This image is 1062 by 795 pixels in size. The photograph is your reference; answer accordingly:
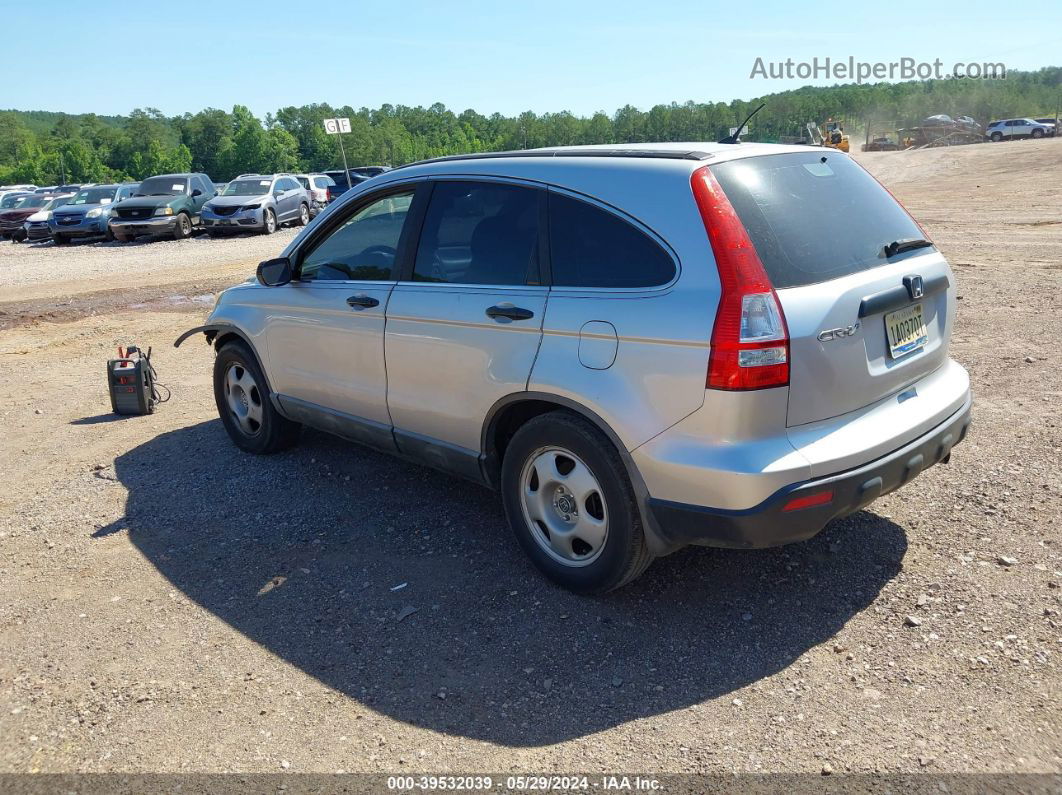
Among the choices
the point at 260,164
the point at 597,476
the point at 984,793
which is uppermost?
the point at 260,164

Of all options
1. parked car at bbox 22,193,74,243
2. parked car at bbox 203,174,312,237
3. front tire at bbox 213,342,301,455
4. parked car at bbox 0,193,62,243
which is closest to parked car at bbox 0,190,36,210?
parked car at bbox 0,193,62,243

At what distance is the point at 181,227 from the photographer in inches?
1012

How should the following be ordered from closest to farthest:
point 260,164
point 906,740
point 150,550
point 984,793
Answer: point 984,793, point 906,740, point 150,550, point 260,164

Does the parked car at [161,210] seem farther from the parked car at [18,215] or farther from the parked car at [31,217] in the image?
the parked car at [18,215]

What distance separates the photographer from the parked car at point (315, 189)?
1126 inches

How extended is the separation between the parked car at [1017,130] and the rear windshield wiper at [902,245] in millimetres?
70120

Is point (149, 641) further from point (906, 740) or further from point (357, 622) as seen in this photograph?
point (906, 740)

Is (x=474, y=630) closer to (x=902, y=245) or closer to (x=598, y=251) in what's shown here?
(x=598, y=251)

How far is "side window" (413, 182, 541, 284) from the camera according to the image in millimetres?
4066

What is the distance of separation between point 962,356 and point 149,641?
21.6ft

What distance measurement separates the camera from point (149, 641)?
12.7ft

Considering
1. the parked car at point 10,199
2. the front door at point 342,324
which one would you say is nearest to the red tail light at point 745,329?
the front door at point 342,324

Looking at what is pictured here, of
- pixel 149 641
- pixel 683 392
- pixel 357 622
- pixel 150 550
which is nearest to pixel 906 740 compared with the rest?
pixel 683 392

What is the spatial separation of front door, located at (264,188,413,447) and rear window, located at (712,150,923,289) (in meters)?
1.96
